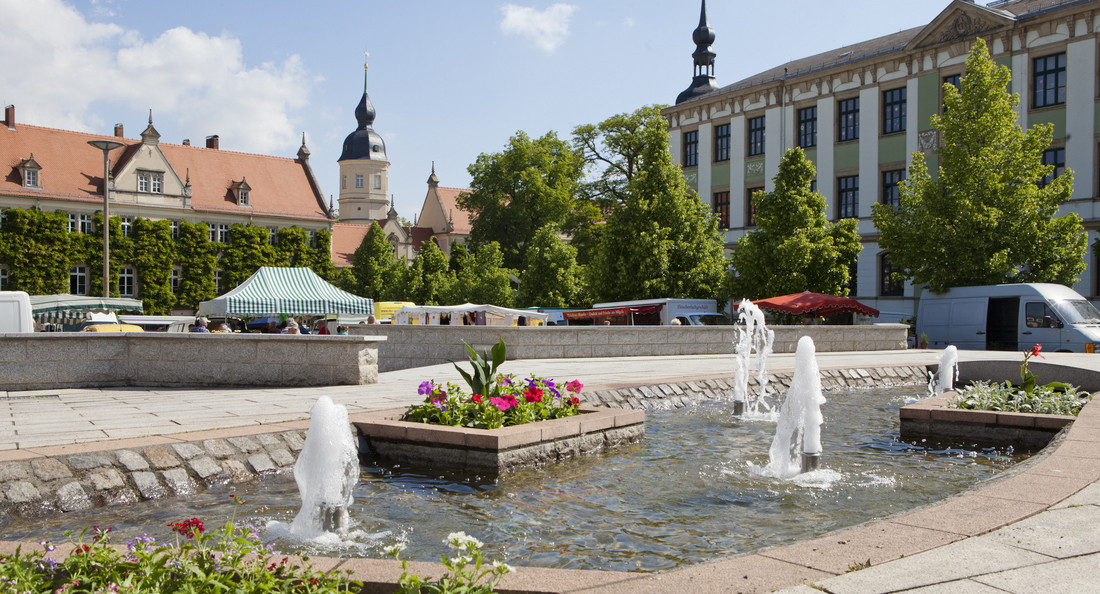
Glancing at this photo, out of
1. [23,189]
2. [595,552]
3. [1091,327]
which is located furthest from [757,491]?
[23,189]

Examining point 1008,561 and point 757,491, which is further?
point 757,491

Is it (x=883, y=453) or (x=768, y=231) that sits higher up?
(x=768, y=231)

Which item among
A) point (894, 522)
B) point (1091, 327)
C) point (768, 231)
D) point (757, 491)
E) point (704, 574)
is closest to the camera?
point (704, 574)

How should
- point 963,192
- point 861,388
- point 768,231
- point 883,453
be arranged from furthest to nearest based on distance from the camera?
point 768,231 < point 963,192 < point 861,388 < point 883,453

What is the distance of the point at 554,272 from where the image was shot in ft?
165

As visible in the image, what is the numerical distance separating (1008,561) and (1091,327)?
25716 millimetres

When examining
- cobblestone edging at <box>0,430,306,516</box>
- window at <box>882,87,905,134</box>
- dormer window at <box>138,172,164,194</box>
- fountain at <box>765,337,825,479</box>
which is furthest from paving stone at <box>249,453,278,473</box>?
dormer window at <box>138,172,164,194</box>

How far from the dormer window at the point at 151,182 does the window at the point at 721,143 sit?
44.9 meters

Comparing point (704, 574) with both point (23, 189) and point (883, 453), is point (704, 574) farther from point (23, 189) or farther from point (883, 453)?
point (23, 189)

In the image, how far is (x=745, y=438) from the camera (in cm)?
1075

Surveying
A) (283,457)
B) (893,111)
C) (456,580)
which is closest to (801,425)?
(283,457)

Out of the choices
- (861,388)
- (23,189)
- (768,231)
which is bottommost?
(861,388)

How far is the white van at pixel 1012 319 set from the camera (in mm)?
25984

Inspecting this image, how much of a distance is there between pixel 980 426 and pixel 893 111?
117ft
